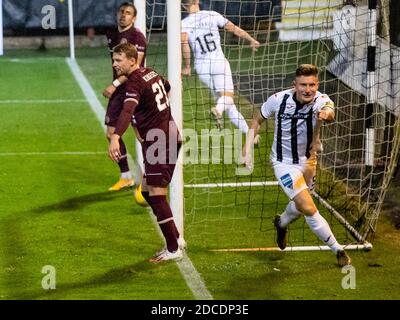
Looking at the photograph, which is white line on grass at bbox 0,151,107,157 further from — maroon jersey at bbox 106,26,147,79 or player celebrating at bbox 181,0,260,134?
maroon jersey at bbox 106,26,147,79

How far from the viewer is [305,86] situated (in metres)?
8.88

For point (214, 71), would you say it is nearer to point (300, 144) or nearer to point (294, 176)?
point (300, 144)

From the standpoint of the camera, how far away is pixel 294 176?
29.6 ft

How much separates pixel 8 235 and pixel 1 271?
1172 mm

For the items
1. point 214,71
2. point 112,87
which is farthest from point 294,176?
point 214,71

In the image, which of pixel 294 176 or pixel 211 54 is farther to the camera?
pixel 211 54

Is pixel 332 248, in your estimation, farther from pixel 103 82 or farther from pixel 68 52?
pixel 68 52

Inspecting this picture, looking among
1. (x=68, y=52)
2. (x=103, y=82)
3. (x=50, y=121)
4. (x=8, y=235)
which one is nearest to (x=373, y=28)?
(x=8, y=235)

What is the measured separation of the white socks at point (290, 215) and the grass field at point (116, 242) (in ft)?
0.97

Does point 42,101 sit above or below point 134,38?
below

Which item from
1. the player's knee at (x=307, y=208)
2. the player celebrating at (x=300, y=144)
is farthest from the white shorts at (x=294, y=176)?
the player's knee at (x=307, y=208)

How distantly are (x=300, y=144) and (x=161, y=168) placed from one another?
123 cm

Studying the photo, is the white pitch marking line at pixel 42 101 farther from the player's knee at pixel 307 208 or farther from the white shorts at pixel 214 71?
the player's knee at pixel 307 208

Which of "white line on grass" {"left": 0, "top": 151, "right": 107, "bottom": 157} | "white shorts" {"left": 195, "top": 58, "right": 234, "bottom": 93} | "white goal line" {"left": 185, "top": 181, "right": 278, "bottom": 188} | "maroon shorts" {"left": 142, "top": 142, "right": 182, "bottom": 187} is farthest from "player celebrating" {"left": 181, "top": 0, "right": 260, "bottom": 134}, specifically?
"maroon shorts" {"left": 142, "top": 142, "right": 182, "bottom": 187}
